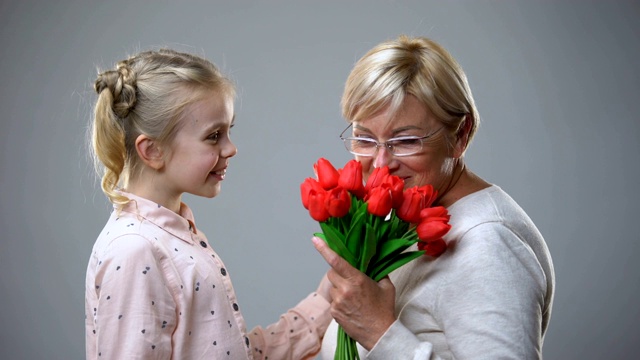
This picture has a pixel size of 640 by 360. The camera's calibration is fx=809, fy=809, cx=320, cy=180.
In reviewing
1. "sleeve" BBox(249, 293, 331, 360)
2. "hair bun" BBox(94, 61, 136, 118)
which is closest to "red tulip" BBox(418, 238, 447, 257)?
"sleeve" BBox(249, 293, 331, 360)

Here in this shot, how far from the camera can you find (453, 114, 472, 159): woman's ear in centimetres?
211

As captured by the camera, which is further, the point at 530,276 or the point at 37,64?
the point at 37,64

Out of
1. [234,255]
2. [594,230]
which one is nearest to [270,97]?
[234,255]

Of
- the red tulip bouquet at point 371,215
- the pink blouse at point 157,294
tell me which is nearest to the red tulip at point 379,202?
the red tulip bouquet at point 371,215

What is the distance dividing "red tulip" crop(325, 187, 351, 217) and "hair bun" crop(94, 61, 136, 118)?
0.76 meters

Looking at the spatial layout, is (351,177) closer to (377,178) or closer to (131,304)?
(377,178)

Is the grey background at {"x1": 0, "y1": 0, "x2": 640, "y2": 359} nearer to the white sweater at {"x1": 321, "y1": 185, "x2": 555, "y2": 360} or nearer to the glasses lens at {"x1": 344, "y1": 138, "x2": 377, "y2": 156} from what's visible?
the glasses lens at {"x1": 344, "y1": 138, "x2": 377, "y2": 156}

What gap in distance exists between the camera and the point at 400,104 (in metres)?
2.01

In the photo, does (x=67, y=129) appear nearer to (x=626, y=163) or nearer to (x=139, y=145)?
(x=139, y=145)

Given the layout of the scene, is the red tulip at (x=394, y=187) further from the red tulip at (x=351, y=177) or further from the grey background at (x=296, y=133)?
the grey background at (x=296, y=133)

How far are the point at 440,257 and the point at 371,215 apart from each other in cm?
28

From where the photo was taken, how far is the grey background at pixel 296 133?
4.17 meters

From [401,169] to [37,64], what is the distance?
271 centimetres

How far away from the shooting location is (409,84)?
202 centimetres
